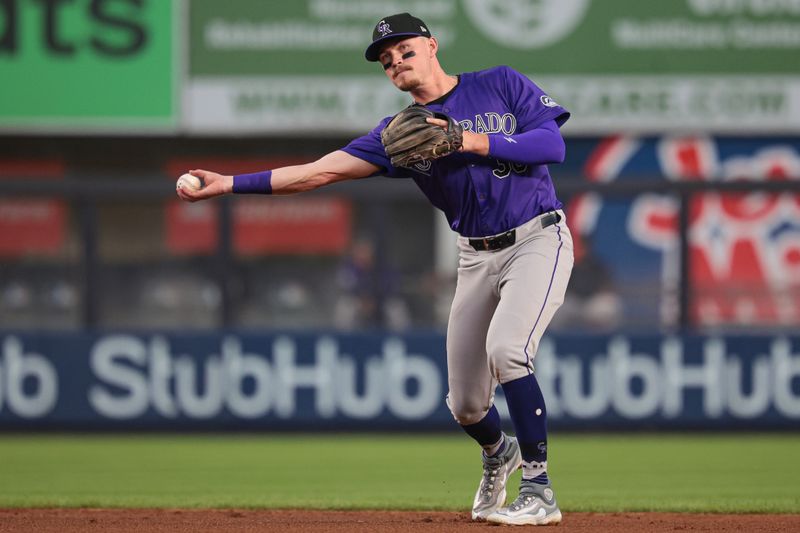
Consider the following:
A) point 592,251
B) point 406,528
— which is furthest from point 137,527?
point 592,251

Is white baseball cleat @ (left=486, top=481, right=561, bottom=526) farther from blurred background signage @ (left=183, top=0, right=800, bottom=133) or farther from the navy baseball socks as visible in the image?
blurred background signage @ (left=183, top=0, right=800, bottom=133)

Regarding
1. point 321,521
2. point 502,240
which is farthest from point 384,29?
point 321,521

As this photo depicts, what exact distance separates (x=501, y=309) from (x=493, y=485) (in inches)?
30.7

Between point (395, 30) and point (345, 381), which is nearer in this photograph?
point (395, 30)

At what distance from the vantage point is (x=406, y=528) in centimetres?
506

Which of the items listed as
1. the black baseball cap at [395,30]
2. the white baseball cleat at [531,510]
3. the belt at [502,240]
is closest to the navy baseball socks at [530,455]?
the white baseball cleat at [531,510]

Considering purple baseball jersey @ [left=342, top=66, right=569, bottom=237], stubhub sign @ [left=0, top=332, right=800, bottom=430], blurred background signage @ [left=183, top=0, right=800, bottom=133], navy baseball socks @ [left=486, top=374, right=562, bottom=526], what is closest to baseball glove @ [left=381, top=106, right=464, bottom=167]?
purple baseball jersey @ [left=342, top=66, right=569, bottom=237]

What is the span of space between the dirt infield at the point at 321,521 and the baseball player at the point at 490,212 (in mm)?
263

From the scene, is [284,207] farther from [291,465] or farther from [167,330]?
[291,465]

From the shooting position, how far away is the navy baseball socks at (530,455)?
499 centimetres

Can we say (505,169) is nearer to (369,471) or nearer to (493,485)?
(493,485)

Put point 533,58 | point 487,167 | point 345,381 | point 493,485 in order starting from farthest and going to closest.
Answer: point 533,58 < point 345,381 < point 493,485 < point 487,167

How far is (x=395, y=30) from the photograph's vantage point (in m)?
4.99

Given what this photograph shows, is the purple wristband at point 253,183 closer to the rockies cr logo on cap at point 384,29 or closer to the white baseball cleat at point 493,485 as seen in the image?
the rockies cr logo on cap at point 384,29
